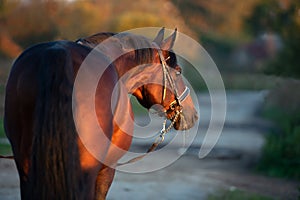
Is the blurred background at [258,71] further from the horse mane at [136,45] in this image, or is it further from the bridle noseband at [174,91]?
the horse mane at [136,45]

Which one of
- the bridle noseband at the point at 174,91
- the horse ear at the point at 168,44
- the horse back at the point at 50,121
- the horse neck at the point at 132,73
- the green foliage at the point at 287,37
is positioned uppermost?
the green foliage at the point at 287,37

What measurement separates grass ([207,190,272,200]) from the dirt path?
162 mm

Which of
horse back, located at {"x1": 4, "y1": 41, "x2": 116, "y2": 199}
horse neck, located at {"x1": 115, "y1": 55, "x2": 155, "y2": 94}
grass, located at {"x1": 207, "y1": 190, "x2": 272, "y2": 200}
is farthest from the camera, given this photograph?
grass, located at {"x1": 207, "y1": 190, "x2": 272, "y2": 200}

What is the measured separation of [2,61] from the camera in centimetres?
1361

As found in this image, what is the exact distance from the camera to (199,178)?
25.7 feet

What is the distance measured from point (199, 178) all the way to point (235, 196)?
3.97 ft

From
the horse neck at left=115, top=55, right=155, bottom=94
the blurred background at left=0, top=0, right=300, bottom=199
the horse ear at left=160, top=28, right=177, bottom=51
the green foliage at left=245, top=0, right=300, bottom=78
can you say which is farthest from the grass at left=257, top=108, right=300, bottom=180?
the horse neck at left=115, top=55, right=155, bottom=94

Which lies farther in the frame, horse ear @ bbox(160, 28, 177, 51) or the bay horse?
horse ear @ bbox(160, 28, 177, 51)

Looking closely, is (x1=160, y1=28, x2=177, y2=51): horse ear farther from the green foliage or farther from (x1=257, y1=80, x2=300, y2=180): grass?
the green foliage

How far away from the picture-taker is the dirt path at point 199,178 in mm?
6629

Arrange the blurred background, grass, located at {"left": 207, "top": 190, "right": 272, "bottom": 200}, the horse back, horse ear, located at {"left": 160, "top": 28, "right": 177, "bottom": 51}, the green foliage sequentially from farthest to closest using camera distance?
1. the green foliage
2. the blurred background
3. grass, located at {"left": 207, "top": 190, "right": 272, "bottom": 200}
4. horse ear, located at {"left": 160, "top": 28, "right": 177, "bottom": 51}
5. the horse back

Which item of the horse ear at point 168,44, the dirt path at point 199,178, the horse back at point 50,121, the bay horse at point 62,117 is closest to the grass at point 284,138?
the dirt path at point 199,178

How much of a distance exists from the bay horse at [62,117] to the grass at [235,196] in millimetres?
3439

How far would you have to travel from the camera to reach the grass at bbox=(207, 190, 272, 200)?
657cm
